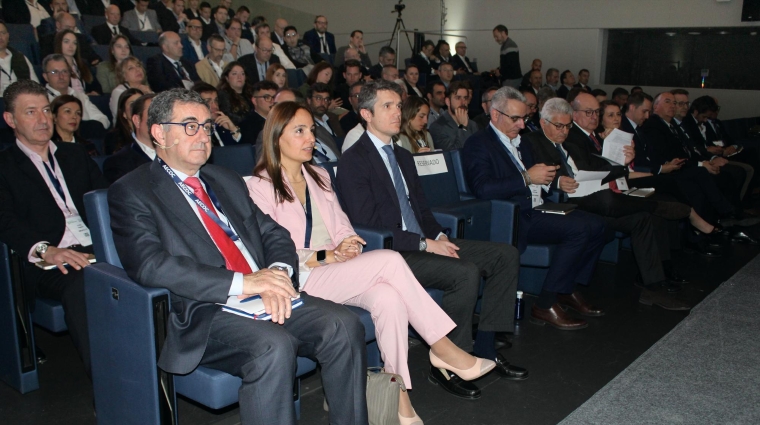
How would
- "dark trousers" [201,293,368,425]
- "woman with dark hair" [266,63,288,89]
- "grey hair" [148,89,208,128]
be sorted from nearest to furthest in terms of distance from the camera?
"dark trousers" [201,293,368,425]
"grey hair" [148,89,208,128]
"woman with dark hair" [266,63,288,89]

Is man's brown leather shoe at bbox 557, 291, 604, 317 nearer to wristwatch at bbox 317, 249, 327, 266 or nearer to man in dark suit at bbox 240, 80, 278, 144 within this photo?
wristwatch at bbox 317, 249, 327, 266

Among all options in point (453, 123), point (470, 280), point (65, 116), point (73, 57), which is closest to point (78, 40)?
point (73, 57)

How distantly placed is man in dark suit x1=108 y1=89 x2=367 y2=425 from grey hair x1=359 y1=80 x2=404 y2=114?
102cm

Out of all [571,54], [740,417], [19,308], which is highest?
[571,54]

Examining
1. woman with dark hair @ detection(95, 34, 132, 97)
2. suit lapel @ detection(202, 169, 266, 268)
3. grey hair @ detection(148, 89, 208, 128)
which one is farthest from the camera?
woman with dark hair @ detection(95, 34, 132, 97)

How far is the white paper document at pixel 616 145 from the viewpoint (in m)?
4.32

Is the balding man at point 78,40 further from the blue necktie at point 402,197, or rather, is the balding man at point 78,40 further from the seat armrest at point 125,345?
the seat armrest at point 125,345

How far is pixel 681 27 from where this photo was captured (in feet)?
34.4

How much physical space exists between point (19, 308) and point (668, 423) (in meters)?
2.32

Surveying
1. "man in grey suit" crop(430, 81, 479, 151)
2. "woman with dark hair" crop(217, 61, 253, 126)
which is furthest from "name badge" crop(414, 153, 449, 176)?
"woman with dark hair" crop(217, 61, 253, 126)

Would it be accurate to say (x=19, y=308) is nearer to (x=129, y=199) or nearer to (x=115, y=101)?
(x=129, y=199)

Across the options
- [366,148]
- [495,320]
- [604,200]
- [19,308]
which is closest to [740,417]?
[495,320]

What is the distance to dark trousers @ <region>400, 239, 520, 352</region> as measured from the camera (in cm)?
260

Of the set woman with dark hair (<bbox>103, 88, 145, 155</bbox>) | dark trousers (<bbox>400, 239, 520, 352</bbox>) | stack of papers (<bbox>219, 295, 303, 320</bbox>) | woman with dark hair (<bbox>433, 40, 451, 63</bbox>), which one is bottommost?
dark trousers (<bbox>400, 239, 520, 352</bbox>)
